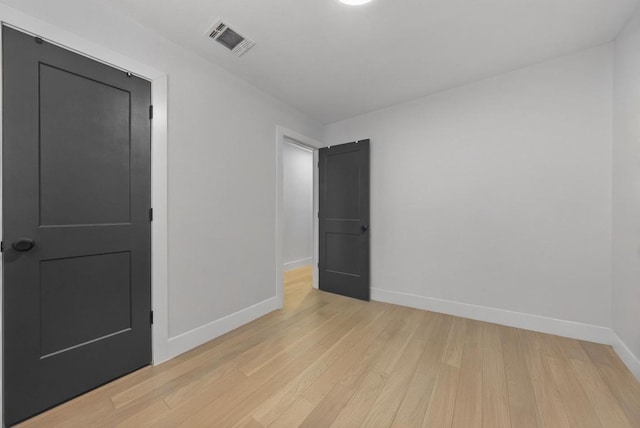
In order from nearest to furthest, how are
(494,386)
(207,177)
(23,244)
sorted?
(23,244) < (494,386) < (207,177)

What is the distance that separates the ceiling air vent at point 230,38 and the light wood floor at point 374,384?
102 inches

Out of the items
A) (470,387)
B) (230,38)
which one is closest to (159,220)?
(230,38)

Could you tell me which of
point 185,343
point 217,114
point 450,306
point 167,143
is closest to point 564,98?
point 450,306

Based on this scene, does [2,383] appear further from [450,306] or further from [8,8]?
[450,306]

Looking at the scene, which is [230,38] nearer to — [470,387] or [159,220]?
[159,220]

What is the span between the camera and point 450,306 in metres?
2.70

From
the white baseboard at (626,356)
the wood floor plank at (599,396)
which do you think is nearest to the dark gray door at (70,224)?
the wood floor plank at (599,396)

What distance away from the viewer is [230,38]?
190cm

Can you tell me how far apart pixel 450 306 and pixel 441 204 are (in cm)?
118

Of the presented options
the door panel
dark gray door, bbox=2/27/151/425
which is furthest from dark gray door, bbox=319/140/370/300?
the door panel

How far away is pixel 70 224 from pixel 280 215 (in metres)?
1.79

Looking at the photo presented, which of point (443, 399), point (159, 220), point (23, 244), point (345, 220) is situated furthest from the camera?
point (345, 220)

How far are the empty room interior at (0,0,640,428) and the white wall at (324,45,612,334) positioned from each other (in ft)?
0.06

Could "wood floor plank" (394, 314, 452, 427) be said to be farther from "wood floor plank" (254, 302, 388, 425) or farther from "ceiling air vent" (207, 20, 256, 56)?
"ceiling air vent" (207, 20, 256, 56)
